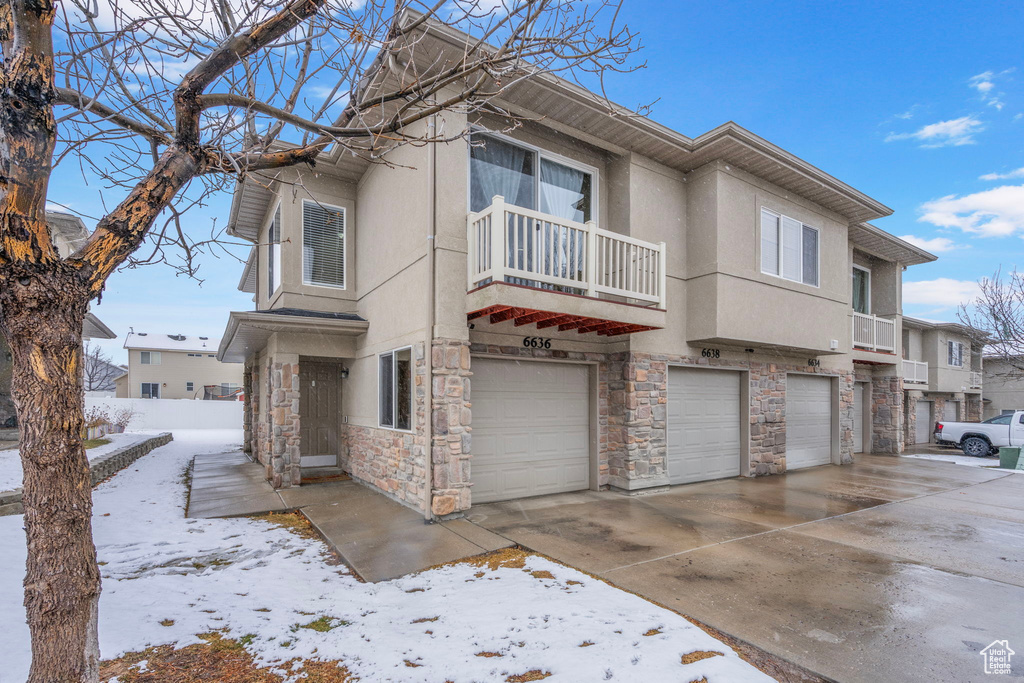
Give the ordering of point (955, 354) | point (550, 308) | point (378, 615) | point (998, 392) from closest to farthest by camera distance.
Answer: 1. point (378, 615)
2. point (550, 308)
3. point (955, 354)
4. point (998, 392)

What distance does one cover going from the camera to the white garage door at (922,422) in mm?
17478

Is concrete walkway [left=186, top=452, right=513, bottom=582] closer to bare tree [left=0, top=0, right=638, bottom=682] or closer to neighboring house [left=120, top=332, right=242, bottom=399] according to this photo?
bare tree [left=0, top=0, right=638, bottom=682]

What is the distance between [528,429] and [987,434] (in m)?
14.8

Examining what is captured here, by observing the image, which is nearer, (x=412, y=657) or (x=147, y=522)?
(x=412, y=657)

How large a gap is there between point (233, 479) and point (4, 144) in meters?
8.08

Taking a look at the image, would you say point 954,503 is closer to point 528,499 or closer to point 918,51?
point 528,499

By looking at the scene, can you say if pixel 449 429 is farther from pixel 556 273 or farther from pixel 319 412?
pixel 319 412

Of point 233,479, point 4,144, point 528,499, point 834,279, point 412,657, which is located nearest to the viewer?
point 4,144

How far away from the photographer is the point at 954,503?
25.1ft

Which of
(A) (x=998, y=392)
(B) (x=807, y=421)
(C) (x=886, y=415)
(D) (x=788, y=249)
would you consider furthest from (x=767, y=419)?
(A) (x=998, y=392)

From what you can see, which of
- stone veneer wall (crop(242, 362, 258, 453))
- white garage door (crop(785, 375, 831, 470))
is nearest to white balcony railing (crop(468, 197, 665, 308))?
white garage door (crop(785, 375, 831, 470))

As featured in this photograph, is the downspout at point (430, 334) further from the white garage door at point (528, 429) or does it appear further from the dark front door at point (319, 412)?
the dark front door at point (319, 412)

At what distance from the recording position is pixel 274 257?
10148mm

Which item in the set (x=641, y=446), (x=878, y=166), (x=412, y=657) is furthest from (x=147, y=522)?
(x=878, y=166)
